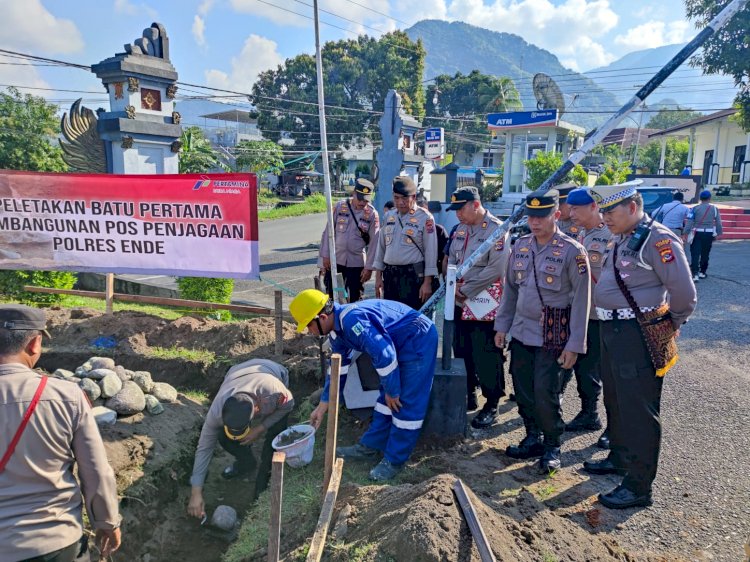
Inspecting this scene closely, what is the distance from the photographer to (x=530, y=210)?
3656 mm

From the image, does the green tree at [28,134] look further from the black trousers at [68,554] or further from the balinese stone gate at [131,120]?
the black trousers at [68,554]

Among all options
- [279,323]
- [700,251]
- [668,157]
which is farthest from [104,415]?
[668,157]

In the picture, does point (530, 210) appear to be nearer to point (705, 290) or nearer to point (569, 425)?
point (569, 425)

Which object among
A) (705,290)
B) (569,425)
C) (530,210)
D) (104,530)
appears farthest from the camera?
(705,290)

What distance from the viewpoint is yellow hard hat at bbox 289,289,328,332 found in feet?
11.3

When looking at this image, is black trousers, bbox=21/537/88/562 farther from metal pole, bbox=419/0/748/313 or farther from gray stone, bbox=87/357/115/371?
metal pole, bbox=419/0/748/313

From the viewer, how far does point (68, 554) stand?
2301 millimetres

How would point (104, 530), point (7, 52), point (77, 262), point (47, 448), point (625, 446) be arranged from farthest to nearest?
point (7, 52) → point (77, 262) → point (625, 446) → point (104, 530) → point (47, 448)

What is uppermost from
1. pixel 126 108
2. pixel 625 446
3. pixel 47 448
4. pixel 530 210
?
pixel 126 108

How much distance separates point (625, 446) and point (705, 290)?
7916mm

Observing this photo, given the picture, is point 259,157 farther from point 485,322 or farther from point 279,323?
point 485,322

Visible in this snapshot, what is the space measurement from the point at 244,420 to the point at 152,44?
9688 mm

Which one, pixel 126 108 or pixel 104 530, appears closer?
pixel 104 530

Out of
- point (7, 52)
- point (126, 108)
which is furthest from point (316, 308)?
point (7, 52)
